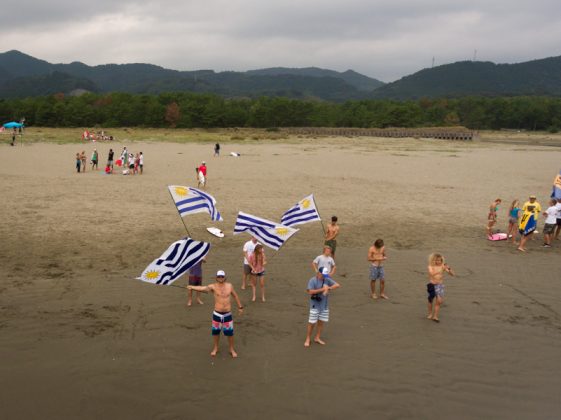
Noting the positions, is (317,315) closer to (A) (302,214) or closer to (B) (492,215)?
(A) (302,214)

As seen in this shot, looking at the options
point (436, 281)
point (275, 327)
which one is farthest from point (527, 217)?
point (275, 327)

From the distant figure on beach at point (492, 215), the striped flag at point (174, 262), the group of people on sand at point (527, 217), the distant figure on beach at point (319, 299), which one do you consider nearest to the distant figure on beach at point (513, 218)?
the group of people on sand at point (527, 217)

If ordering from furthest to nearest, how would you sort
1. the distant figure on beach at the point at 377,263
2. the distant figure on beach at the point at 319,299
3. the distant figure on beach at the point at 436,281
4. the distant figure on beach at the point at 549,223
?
the distant figure on beach at the point at 549,223 → the distant figure on beach at the point at 377,263 → the distant figure on beach at the point at 436,281 → the distant figure on beach at the point at 319,299

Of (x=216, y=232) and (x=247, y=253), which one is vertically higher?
(x=247, y=253)

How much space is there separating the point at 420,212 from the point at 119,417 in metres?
15.7

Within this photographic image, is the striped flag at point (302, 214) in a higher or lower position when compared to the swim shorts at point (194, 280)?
higher

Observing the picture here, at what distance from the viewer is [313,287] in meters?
8.55

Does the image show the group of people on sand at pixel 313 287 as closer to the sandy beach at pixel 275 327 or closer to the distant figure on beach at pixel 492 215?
the sandy beach at pixel 275 327

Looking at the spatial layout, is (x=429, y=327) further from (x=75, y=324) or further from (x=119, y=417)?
(x=75, y=324)

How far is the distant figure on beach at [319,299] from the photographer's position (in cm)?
849

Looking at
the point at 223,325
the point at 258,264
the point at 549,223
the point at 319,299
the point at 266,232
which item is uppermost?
the point at 549,223

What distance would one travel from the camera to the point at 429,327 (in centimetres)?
952

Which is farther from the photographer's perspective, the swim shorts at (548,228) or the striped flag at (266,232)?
the swim shorts at (548,228)

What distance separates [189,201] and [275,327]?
4.14 meters
